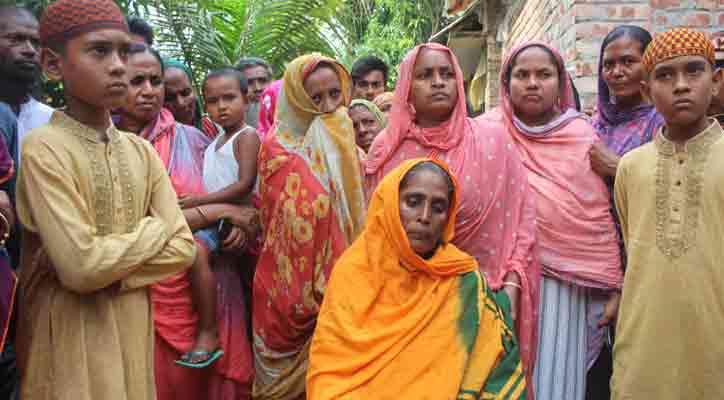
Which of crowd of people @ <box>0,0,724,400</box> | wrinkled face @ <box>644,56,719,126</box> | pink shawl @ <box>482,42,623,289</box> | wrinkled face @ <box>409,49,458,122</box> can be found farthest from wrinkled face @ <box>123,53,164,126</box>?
wrinkled face @ <box>644,56,719,126</box>

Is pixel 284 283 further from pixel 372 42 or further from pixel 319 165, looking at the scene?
pixel 372 42

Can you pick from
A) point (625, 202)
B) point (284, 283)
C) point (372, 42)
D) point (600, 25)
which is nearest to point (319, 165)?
point (284, 283)

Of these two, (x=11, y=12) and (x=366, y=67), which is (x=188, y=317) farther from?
(x=366, y=67)

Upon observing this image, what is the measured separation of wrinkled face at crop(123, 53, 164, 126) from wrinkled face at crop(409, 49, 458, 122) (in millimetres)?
1368

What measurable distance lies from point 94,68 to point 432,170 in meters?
1.39

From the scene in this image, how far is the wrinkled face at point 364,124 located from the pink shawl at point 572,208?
132cm

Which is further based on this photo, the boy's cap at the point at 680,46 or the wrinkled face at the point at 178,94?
the wrinkled face at the point at 178,94

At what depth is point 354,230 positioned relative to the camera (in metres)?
3.47

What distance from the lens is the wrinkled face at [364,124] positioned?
4.61m

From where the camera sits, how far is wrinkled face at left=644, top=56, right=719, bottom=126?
9.26ft

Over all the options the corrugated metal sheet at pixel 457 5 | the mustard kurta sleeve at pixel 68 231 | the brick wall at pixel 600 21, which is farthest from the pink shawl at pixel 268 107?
the corrugated metal sheet at pixel 457 5

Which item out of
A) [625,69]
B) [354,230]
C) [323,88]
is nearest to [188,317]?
[354,230]

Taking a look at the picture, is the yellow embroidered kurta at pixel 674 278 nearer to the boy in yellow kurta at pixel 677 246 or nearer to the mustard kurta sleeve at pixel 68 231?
the boy in yellow kurta at pixel 677 246

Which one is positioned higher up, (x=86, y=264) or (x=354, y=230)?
(x=86, y=264)
